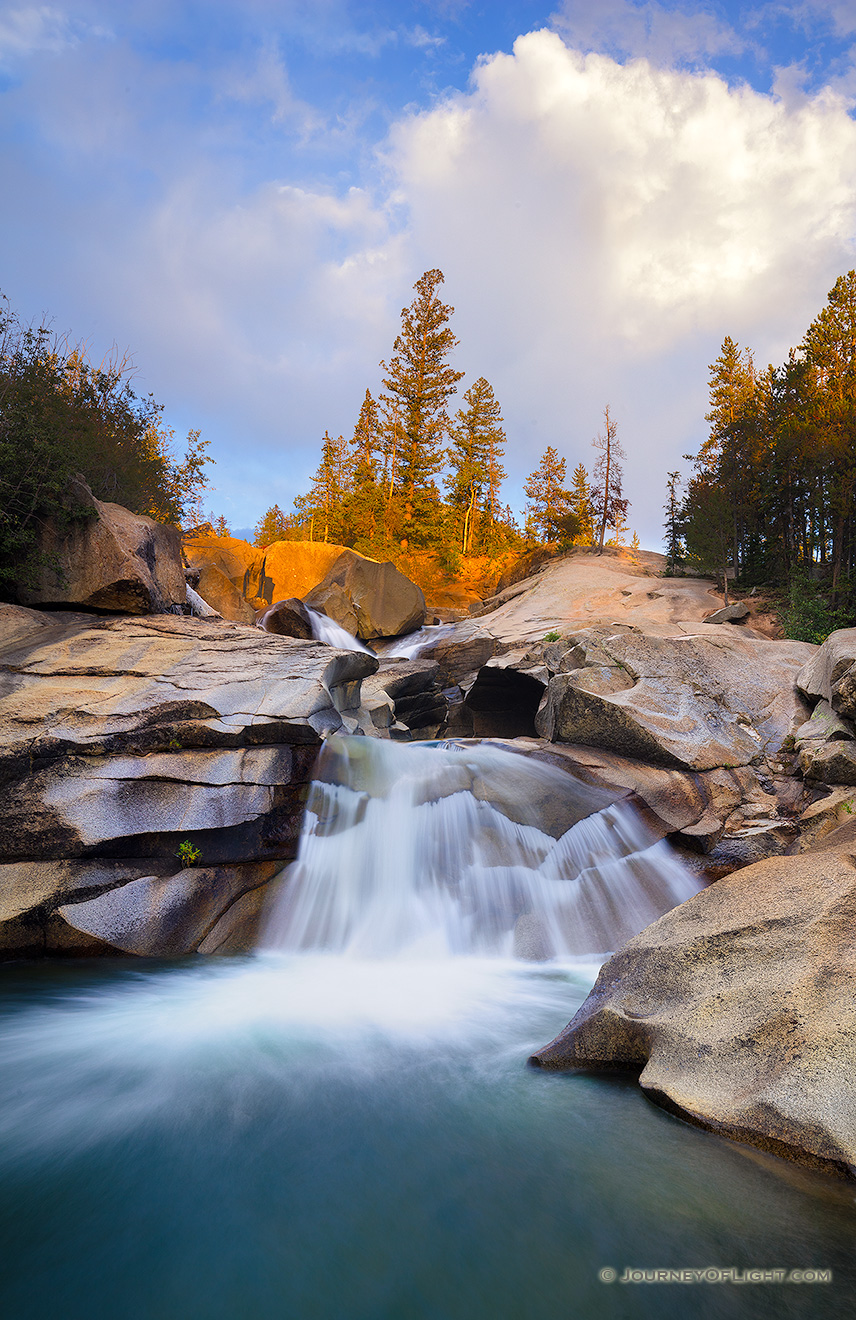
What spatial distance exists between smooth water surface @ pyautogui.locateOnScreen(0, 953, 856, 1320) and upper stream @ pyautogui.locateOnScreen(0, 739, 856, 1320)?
1 cm

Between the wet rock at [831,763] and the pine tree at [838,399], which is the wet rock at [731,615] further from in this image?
the wet rock at [831,763]

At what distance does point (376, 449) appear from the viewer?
45.7 meters

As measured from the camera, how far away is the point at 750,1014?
364 cm

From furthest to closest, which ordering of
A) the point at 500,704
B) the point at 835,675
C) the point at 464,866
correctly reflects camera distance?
the point at 500,704, the point at 835,675, the point at 464,866

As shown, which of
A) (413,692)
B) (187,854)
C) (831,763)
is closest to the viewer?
(187,854)

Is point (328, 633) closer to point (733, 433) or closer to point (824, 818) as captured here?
point (824, 818)

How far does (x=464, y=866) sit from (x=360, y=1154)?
14.8ft

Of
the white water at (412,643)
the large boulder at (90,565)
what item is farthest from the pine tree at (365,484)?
the large boulder at (90,565)

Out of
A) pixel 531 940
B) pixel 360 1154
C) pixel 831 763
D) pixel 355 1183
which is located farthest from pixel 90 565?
pixel 831 763

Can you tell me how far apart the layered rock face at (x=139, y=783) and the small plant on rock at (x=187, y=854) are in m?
0.02

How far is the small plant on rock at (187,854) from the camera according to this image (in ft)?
23.2

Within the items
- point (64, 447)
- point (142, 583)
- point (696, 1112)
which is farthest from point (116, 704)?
point (696, 1112)

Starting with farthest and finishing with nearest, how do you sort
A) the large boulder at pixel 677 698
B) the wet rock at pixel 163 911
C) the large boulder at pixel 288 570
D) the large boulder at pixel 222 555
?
the large boulder at pixel 288 570, the large boulder at pixel 222 555, the large boulder at pixel 677 698, the wet rock at pixel 163 911

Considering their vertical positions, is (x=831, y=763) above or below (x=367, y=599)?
below
